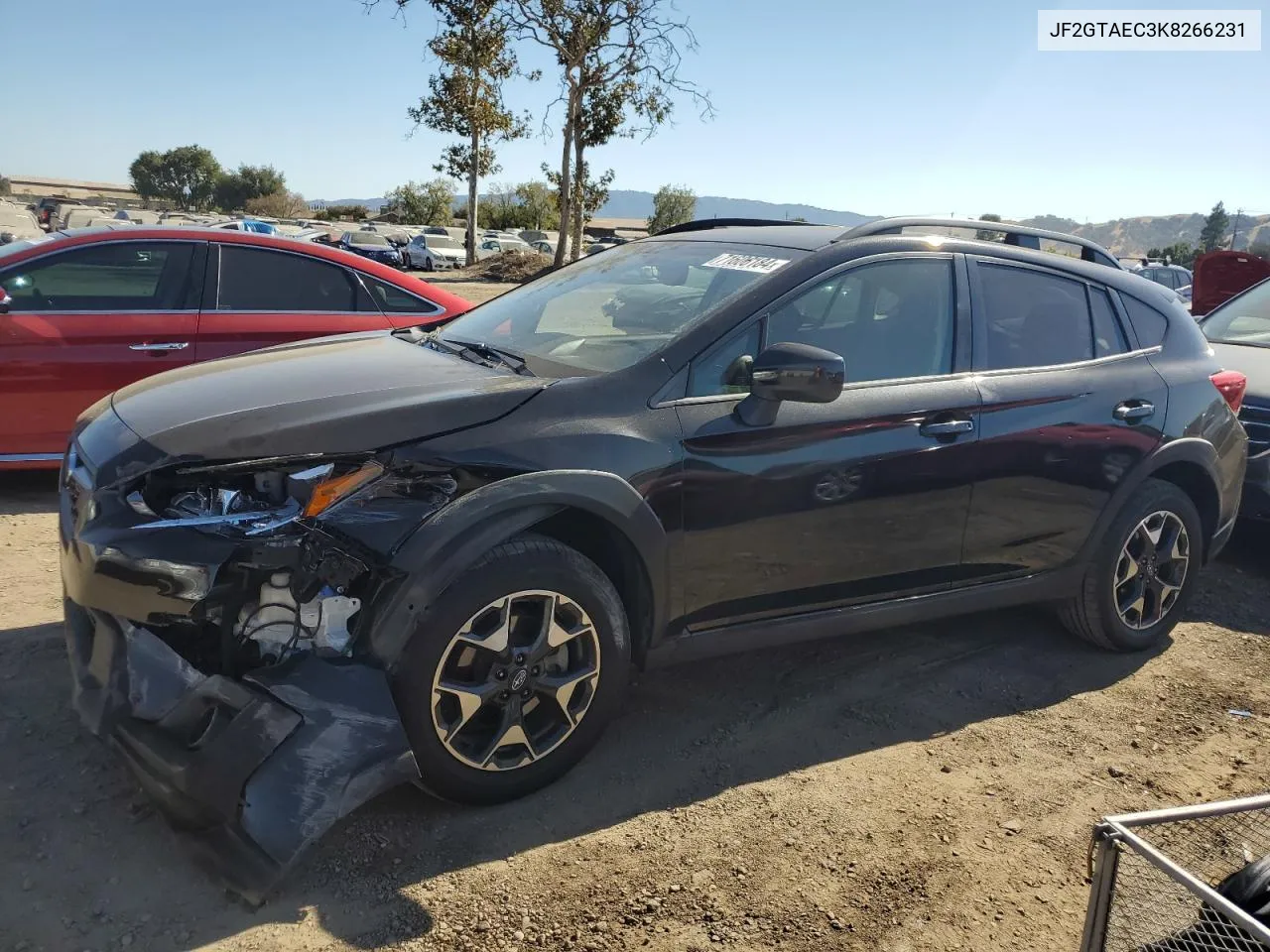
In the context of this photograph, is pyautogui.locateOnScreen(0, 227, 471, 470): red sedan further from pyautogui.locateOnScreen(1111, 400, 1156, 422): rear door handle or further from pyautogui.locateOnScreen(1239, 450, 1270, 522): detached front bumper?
pyautogui.locateOnScreen(1239, 450, 1270, 522): detached front bumper

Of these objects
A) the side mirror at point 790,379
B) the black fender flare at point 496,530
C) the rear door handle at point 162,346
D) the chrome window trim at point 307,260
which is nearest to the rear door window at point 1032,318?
the side mirror at point 790,379

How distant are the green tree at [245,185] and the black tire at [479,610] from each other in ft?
252

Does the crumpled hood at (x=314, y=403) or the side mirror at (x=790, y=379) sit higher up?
the side mirror at (x=790, y=379)

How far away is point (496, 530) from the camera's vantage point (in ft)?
9.24

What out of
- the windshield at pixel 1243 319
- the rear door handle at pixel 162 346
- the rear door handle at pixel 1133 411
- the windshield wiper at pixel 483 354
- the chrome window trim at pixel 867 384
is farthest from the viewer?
the windshield at pixel 1243 319

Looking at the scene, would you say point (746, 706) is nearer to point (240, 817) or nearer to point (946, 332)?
point (946, 332)

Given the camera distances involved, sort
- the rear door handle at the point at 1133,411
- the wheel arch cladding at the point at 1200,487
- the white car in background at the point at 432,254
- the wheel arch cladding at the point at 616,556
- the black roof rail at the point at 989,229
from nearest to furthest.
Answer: the wheel arch cladding at the point at 616,556
the black roof rail at the point at 989,229
the rear door handle at the point at 1133,411
the wheel arch cladding at the point at 1200,487
the white car in background at the point at 432,254

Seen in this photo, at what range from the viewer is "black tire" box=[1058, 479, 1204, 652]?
4223mm

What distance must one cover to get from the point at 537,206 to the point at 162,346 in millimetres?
55291

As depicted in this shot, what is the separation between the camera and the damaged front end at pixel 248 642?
2525 millimetres

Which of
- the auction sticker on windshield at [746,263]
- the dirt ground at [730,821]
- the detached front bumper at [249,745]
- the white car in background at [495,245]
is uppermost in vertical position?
the white car in background at [495,245]

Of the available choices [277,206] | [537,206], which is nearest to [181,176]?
[277,206]

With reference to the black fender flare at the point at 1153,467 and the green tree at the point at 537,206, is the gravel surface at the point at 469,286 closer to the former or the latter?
the black fender flare at the point at 1153,467

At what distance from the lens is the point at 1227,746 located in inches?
147
